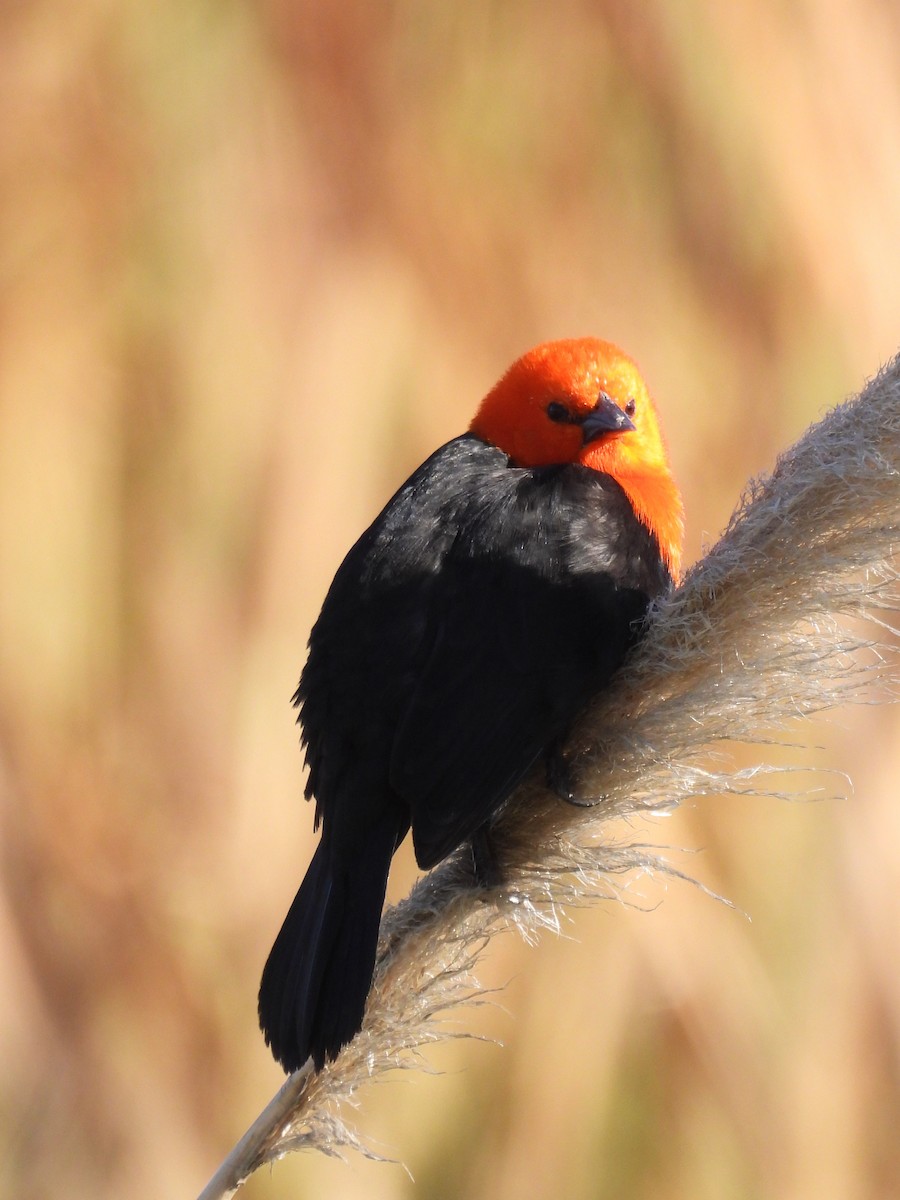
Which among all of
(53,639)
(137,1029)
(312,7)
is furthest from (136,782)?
(312,7)

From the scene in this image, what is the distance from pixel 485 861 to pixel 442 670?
26cm

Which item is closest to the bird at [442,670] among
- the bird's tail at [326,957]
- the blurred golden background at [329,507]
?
the bird's tail at [326,957]

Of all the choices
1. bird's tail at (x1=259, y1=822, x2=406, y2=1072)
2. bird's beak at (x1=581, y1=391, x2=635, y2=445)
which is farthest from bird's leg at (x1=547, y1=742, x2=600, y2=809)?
bird's beak at (x1=581, y1=391, x2=635, y2=445)

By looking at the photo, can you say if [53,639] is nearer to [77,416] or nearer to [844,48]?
Answer: [77,416]

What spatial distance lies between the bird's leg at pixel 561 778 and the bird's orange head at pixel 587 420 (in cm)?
44

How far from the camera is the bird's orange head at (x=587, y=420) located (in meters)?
1.83

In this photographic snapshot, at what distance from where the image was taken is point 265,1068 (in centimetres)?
245

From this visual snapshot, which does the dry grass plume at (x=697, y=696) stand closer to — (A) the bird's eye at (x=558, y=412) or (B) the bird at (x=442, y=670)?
(B) the bird at (x=442, y=670)

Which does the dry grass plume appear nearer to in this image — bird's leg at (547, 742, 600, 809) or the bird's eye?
bird's leg at (547, 742, 600, 809)

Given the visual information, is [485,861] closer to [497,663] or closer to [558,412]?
[497,663]

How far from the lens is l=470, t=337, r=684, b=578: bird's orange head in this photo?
1.83m

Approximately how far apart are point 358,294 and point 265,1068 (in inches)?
64.6

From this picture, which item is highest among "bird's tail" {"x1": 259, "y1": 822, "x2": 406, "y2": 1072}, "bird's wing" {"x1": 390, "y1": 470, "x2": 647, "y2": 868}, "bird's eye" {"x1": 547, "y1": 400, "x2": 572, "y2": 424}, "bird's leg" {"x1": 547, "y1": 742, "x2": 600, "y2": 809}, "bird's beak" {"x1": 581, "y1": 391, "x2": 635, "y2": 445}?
"bird's eye" {"x1": 547, "y1": 400, "x2": 572, "y2": 424}

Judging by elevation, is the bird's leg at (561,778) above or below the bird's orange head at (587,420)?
below
